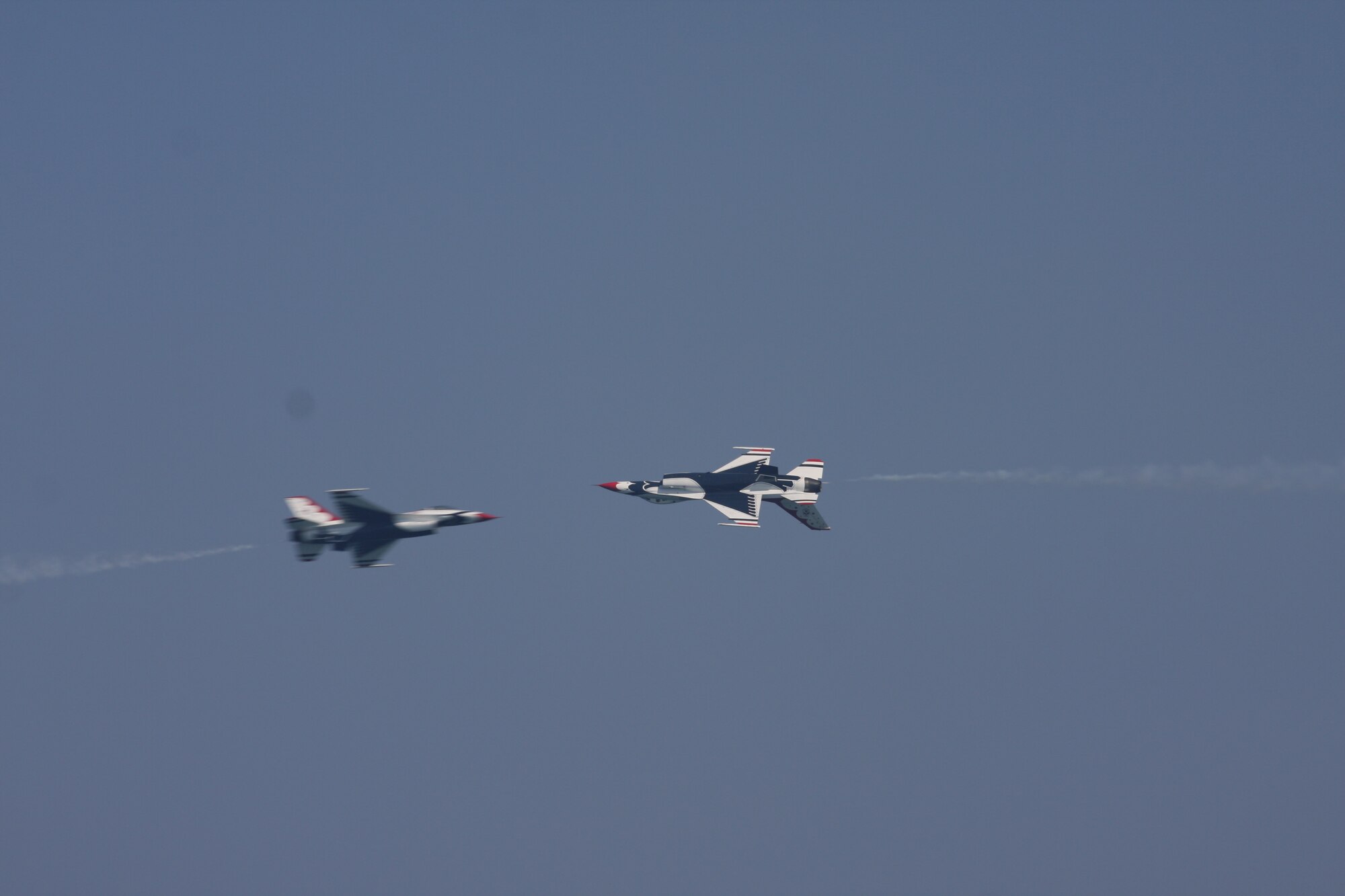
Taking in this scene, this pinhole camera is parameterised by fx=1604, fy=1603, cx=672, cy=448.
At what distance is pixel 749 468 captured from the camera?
331 ft

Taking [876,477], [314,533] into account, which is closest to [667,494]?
[876,477]

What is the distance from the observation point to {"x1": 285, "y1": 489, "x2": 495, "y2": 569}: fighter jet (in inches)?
3561

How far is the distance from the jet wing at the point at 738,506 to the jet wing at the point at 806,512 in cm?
226

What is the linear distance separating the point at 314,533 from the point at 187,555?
9289 millimetres

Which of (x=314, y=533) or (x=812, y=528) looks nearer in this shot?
(x=314, y=533)

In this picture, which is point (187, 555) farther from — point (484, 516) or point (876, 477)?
point (876, 477)

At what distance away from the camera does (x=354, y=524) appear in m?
90.9

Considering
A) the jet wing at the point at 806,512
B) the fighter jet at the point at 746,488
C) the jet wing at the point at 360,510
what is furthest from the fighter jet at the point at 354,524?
the jet wing at the point at 806,512

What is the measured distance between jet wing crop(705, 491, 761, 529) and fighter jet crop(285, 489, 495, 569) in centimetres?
1624

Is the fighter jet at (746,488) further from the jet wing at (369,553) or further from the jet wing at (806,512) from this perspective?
the jet wing at (369,553)

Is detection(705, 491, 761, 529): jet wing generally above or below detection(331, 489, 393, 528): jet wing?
above

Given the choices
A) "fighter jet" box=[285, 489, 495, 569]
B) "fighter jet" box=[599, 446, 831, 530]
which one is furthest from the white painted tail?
"fighter jet" box=[599, 446, 831, 530]

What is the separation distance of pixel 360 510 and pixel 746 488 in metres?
24.3

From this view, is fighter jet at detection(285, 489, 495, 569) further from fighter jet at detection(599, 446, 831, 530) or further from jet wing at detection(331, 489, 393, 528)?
fighter jet at detection(599, 446, 831, 530)
